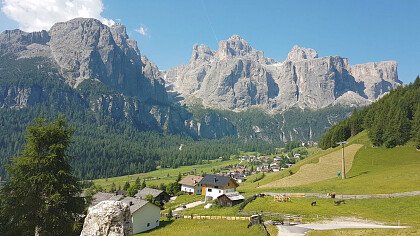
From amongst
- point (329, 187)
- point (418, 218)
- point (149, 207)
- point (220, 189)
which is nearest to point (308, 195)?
point (329, 187)

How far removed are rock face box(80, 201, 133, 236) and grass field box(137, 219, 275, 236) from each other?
36.9 meters

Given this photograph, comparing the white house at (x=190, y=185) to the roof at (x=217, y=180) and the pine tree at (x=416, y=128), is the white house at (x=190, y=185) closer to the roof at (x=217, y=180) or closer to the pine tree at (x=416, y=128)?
the roof at (x=217, y=180)

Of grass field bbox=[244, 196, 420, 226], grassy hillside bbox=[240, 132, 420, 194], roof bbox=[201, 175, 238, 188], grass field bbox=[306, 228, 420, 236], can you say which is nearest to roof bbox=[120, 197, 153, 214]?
grass field bbox=[244, 196, 420, 226]

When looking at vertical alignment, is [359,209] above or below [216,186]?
below

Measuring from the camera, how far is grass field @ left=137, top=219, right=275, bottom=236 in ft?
169

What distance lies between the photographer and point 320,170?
347 ft

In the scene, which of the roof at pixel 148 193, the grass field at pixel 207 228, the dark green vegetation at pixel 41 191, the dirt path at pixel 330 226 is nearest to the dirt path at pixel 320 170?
the roof at pixel 148 193

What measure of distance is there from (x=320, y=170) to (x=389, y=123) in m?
25.4

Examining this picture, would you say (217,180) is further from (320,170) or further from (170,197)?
(320,170)

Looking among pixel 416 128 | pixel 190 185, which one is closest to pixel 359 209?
pixel 416 128

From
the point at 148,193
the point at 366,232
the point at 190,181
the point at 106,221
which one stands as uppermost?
the point at 106,221

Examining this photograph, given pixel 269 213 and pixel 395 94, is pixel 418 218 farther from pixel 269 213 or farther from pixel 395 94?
pixel 395 94

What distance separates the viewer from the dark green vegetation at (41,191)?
31047 millimetres

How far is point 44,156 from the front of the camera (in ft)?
105
